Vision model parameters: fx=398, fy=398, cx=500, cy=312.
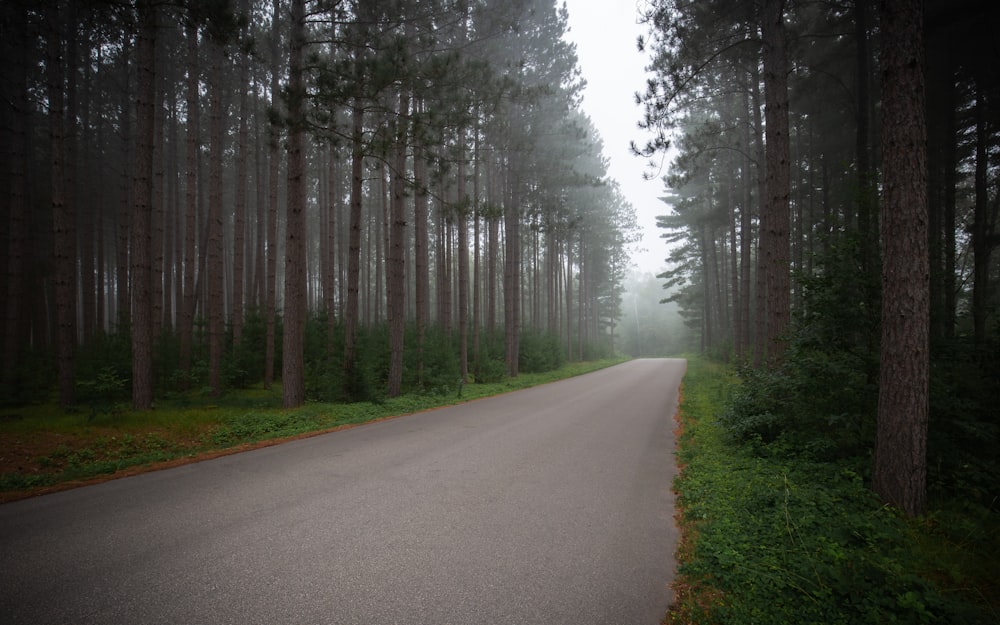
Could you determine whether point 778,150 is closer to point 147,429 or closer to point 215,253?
point 147,429

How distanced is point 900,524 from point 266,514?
5908 millimetres

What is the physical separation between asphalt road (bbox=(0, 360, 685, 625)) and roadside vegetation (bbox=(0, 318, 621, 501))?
1475mm

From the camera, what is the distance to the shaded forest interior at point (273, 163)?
857 cm

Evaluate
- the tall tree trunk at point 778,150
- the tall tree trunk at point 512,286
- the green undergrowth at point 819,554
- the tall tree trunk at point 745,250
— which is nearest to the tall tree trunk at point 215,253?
the tall tree trunk at point 512,286

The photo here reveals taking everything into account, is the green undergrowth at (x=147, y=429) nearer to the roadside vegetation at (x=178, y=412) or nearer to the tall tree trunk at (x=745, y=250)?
the roadside vegetation at (x=178, y=412)

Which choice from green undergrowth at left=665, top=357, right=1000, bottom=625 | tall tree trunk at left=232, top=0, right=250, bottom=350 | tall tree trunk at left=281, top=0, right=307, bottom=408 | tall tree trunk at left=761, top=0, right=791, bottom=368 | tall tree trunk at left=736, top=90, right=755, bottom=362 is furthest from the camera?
tall tree trunk at left=736, top=90, right=755, bottom=362

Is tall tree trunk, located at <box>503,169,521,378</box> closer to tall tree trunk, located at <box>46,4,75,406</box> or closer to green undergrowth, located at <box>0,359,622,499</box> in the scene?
green undergrowth, located at <box>0,359,622,499</box>

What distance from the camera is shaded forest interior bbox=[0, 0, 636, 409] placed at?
8570 millimetres

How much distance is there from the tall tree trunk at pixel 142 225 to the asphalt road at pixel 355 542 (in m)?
4.67

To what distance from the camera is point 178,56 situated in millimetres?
16141

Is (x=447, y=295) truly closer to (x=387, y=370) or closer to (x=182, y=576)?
(x=387, y=370)

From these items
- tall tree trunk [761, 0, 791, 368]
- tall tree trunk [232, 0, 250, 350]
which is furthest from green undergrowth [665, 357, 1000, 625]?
tall tree trunk [232, 0, 250, 350]

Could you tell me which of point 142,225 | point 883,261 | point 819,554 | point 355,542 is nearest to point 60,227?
point 142,225

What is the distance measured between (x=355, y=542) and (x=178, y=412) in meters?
7.51
